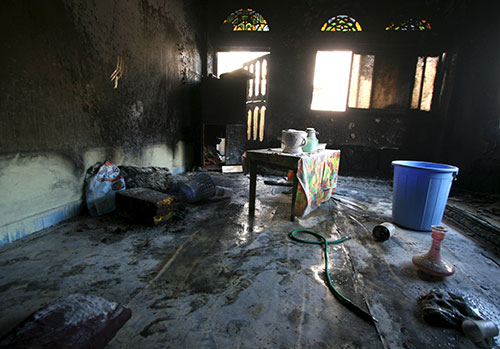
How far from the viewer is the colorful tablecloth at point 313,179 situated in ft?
8.63

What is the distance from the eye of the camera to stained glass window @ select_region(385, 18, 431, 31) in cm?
535

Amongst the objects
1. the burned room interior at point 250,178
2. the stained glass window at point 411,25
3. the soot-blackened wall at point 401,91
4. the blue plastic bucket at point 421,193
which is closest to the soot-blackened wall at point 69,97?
the burned room interior at point 250,178

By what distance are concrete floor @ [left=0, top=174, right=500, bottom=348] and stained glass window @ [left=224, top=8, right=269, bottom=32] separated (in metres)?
5.03

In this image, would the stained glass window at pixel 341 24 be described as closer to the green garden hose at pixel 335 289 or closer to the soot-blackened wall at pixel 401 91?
the soot-blackened wall at pixel 401 91

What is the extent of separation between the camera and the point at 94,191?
2.74 meters

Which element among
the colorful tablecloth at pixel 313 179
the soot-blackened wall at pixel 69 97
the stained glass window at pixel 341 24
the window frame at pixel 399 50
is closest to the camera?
the soot-blackened wall at pixel 69 97

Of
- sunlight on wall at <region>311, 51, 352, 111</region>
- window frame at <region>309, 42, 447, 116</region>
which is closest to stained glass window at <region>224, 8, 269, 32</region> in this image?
window frame at <region>309, 42, 447, 116</region>

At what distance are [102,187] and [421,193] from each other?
348 centimetres

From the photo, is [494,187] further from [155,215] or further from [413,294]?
[155,215]

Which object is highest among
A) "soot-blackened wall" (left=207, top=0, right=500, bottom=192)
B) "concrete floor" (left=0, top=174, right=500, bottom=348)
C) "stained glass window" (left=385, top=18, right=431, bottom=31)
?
"stained glass window" (left=385, top=18, right=431, bottom=31)

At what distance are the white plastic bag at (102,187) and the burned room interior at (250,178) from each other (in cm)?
2

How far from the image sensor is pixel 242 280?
1690 mm

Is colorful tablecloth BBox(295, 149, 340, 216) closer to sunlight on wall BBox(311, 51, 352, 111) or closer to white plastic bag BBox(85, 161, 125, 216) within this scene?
white plastic bag BBox(85, 161, 125, 216)

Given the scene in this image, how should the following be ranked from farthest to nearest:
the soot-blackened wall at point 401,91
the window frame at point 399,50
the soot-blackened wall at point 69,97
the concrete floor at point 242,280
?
the window frame at point 399,50
the soot-blackened wall at point 401,91
the soot-blackened wall at point 69,97
the concrete floor at point 242,280
